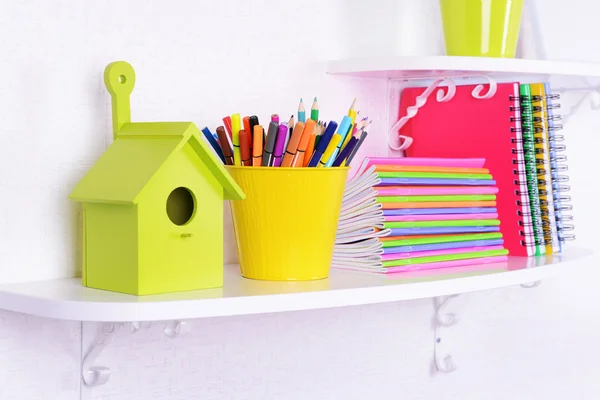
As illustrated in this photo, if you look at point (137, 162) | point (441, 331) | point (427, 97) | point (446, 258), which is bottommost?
point (441, 331)

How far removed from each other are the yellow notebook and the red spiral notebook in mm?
29

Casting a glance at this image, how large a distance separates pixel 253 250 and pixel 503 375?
2.35 feet

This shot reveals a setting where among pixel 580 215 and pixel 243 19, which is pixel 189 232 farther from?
pixel 580 215

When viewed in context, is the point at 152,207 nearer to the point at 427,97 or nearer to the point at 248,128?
the point at 248,128

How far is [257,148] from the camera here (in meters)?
0.97

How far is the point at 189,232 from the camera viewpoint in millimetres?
890

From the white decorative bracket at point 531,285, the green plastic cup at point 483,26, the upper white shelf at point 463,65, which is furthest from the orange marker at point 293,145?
the white decorative bracket at point 531,285

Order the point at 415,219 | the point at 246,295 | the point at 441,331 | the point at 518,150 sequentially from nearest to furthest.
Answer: the point at 246,295 < the point at 415,219 < the point at 518,150 < the point at 441,331

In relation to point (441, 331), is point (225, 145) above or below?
above

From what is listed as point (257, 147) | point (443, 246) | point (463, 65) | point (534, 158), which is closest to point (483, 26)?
point (463, 65)

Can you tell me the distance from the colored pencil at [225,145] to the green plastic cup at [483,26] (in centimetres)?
39

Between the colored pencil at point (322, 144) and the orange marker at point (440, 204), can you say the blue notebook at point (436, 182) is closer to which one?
the orange marker at point (440, 204)

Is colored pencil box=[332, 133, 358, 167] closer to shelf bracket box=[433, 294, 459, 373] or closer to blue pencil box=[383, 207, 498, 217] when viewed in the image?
blue pencil box=[383, 207, 498, 217]

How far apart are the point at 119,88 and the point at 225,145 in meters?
0.13
